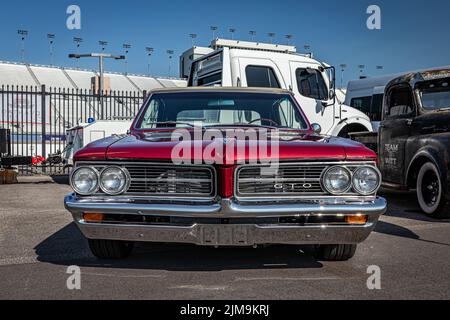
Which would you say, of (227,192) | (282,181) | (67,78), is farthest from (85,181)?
(67,78)

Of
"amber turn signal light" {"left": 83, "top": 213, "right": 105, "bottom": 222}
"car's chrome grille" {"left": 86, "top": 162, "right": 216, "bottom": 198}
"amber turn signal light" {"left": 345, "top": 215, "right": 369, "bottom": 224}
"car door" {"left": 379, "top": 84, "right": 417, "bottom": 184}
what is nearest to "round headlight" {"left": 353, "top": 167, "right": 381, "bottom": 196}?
"amber turn signal light" {"left": 345, "top": 215, "right": 369, "bottom": 224}

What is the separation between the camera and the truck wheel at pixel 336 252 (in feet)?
12.7

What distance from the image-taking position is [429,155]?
255 inches

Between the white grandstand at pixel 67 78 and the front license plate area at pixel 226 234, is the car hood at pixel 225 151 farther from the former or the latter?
the white grandstand at pixel 67 78

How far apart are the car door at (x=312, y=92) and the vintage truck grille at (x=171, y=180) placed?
6.08 m

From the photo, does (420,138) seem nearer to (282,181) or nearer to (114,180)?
(282,181)

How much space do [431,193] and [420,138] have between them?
82 cm

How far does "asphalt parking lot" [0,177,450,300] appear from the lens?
10.4ft

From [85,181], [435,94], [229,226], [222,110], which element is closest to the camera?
[229,226]

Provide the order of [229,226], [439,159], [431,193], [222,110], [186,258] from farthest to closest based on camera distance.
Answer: [431,193]
[439,159]
[222,110]
[186,258]
[229,226]

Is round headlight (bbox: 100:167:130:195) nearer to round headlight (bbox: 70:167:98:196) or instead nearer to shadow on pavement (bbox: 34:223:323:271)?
round headlight (bbox: 70:167:98:196)

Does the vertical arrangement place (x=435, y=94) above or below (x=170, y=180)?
above

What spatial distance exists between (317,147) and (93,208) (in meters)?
1.67

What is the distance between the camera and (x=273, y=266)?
12.4 ft
